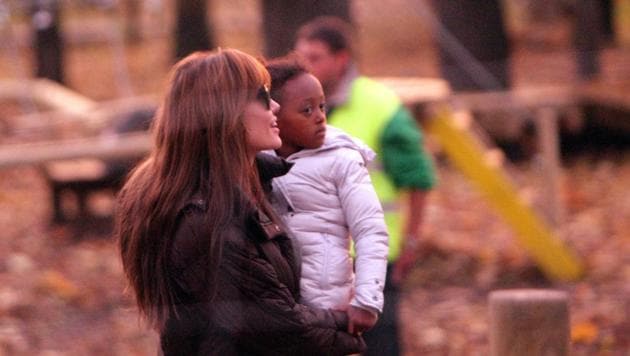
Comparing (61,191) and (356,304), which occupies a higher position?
(356,304)

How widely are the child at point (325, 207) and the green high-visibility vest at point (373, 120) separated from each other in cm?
163

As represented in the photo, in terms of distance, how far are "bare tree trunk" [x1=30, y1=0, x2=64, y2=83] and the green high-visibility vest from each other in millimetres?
9203

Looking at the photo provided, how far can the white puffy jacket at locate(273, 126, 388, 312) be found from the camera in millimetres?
2814

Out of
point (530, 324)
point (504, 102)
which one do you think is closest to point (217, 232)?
point (530, 324)

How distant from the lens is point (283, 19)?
8805 millimetres

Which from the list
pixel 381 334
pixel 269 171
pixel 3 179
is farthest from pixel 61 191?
pixel 269 171

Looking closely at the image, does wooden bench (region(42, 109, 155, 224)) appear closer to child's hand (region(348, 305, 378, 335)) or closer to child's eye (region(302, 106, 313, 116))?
child's eye (region(302, 106, 313, 116))

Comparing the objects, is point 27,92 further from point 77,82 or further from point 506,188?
point 506,188

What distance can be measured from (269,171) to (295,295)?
0.88 feet

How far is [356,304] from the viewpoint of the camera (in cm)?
279

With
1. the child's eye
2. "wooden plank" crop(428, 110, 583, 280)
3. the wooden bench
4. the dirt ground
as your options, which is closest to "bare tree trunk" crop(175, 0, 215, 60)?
the dirt ground

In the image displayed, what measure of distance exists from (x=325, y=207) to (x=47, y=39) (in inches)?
517

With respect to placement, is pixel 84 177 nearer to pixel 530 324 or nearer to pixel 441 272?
pixel 441 272

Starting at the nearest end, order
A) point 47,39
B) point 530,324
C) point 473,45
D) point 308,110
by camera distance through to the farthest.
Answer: point 308,110 < point 530,324 < point 473,45 < point 47,39
